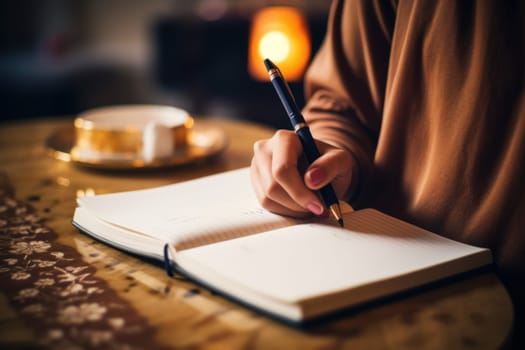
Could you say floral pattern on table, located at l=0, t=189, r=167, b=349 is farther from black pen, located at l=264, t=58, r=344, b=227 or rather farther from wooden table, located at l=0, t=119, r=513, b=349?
black pen, located at l=264, t=58, r=344, b=227

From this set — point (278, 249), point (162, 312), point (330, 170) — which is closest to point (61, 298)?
point (162, 312)

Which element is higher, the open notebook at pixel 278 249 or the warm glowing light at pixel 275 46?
the open notebook at pixel 278 249

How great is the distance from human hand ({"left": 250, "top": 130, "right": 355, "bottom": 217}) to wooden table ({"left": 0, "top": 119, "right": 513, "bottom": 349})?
0.17 metres

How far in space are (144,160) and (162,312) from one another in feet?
1.85

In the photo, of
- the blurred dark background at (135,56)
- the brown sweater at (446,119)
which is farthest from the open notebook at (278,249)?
the blurred dark background at (135,56)

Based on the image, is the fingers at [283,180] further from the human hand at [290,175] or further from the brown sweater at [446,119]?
the brown sweater at [446,119]

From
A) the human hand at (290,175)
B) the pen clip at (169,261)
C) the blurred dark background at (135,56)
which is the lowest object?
the blurred dark background at (135,56)

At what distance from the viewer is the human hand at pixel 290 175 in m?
0.66

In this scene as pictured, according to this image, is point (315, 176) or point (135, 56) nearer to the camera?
point (315, 176)

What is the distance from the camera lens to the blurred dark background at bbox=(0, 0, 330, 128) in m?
3.55

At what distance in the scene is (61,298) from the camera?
546 millimetres

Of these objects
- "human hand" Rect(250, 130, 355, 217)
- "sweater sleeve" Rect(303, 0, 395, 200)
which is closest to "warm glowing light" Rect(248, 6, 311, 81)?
"sweater sleeve" Rect(303, 0, 395, 200)

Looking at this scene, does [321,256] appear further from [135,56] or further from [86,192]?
[135,56]

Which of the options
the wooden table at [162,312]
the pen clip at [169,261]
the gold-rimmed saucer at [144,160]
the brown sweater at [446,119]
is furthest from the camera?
the gold-rimmed saucer at [144,160]
